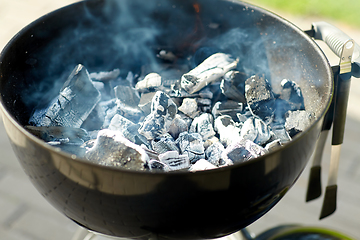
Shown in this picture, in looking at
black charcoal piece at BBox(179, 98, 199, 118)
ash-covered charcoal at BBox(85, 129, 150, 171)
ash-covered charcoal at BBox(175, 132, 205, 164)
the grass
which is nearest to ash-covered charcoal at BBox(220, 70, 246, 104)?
black charcoal piece at BBox(179, 98, 199, 118)

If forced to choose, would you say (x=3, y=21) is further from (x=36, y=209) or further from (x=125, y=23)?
(x=125, y=23)

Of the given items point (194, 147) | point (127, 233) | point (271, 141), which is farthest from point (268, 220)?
point (127, 233)

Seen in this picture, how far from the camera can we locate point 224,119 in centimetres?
109

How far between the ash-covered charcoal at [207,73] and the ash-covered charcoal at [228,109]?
0.28 ft

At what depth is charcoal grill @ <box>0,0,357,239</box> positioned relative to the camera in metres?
0.70

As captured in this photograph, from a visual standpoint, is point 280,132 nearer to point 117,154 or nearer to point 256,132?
point 256,132

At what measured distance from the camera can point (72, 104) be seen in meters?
1.08

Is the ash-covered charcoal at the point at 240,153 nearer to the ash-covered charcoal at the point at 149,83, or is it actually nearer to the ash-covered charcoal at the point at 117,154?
the ash-covered charcoal at the point at 117,154

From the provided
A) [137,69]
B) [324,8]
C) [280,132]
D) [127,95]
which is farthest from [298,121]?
[324,8]

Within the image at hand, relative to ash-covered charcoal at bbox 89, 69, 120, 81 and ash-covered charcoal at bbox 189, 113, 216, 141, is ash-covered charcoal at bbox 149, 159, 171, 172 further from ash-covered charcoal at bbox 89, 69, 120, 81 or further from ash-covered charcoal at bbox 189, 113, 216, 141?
ash-covered charcoal at bbox 89, 69, 120, 81

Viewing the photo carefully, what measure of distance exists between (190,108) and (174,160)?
0.87 feet

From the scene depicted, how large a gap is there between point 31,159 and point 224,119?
22.1 inches

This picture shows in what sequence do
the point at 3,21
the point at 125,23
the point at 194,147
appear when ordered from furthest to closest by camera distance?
the point at 3,21
the point at 125,23
the point at 194,147

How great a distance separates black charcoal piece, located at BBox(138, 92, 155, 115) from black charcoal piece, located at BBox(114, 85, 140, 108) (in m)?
0.03
